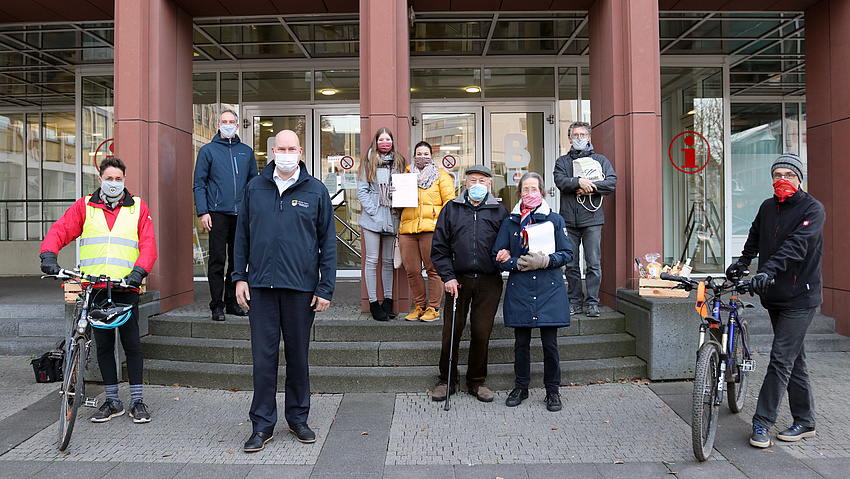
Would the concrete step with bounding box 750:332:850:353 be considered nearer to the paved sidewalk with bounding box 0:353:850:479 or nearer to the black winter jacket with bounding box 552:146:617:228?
the paved sidewalk with bounding box 0:353:850:479

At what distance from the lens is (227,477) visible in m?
3.68

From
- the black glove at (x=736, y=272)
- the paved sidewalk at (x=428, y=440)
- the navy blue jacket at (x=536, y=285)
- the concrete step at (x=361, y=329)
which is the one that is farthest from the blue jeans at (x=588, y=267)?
the black glove at (x=736, y=272)

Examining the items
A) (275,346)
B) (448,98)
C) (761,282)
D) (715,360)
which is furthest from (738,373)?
(448,98)

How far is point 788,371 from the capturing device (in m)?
4.10

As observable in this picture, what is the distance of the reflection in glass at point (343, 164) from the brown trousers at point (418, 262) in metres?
4.51

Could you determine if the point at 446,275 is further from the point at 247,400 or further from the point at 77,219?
the point at 77,219

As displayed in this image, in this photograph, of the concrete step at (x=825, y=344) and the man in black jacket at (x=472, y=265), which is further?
Result: the concrete step at (x=825, y=344)

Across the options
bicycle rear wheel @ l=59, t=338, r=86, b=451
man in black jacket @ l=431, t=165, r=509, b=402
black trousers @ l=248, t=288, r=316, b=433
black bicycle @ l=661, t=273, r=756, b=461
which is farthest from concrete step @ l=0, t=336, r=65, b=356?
black bicycle @ l=661, t=273, r=756, b=461

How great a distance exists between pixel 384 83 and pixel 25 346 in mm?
5140

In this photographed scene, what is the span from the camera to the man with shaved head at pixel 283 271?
4.11m

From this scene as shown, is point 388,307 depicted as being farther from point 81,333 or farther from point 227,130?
point 81,333

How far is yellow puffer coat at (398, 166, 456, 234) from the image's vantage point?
589 centimetres

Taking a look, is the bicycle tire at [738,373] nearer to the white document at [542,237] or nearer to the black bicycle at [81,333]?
the white document at [542,237]

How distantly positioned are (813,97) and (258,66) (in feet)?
28.0
